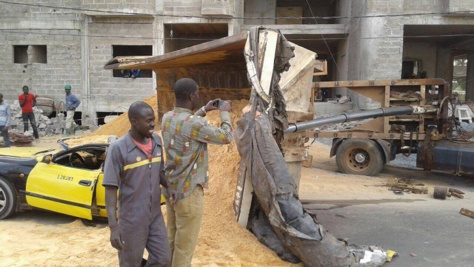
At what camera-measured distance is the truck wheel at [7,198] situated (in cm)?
562

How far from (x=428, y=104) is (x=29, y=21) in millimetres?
16103

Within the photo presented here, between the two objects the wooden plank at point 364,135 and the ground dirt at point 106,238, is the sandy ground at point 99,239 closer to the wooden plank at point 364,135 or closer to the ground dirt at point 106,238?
the ground dirt at point 106,238

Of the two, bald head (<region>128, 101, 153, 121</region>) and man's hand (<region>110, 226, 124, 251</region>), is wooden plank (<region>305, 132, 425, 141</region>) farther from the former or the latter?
man's hand (<region>110, 226, 124, 251</region>)

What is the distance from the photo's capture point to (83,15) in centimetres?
1705

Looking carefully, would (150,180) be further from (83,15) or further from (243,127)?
(83,15)

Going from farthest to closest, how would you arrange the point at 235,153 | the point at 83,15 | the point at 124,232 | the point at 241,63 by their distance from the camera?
the point at 83,15, the point at 241,63, the point at 235,153, the point at 124,232

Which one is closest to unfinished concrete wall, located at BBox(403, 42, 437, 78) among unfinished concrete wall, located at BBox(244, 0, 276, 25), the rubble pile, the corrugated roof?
unfinished concrete wall, located at BBox(244, 0, 276, 25)

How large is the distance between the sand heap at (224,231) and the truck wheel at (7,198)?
2761 millimetres

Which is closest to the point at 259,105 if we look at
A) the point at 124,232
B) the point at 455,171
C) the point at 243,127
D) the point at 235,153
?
the point at 243,127

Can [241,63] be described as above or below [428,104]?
above

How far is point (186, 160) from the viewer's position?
3.15 metres

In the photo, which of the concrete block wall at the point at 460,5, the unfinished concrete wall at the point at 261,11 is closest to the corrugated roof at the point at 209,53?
the concrete block wall at the point at 460,5

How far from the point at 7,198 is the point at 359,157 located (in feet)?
24.7

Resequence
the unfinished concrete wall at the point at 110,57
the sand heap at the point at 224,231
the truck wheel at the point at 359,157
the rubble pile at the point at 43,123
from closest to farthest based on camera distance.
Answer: the sand heap at the point at 224,231 < the truck wheel at the point at 359,157 < the rubble pile at the point at 43,123 < the unfinished concrete wall at the point at 110,57
